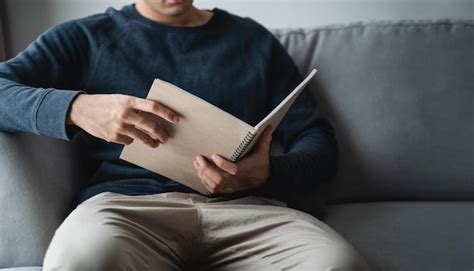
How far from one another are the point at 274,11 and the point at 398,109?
0.52 m

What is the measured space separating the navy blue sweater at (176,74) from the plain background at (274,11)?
34 cm

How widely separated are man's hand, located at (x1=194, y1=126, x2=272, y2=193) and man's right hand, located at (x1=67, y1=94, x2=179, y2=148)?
0.36 feet

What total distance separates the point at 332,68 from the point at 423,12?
19.1 inches

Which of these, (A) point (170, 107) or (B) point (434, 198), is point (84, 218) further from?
(B) point (434, 198)

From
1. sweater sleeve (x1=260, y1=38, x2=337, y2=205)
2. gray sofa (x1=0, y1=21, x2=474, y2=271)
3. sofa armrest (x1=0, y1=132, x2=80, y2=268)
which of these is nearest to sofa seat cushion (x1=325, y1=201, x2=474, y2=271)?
gray sofa (x1=0, y1=21, x2=474, y2=271)

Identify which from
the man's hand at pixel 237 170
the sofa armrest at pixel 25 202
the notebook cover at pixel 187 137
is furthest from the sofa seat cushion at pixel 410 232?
the sofa armrest at pixel 25 202

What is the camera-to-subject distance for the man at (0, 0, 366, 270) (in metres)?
1.18

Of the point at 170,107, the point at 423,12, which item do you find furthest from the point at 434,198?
the point at 170,107

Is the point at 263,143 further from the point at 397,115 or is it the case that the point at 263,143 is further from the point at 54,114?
the point at 397,115

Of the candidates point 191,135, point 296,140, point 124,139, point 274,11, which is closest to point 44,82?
point 124,139

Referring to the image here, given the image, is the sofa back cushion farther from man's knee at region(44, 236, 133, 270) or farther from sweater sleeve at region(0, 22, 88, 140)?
man's knee at region(44, 236, 133, 270)

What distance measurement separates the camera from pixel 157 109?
113 cm

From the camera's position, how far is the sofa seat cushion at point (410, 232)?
4.35 ft

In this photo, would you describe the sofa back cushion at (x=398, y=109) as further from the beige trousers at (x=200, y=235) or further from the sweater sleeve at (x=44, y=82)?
the sweater sleeve at (x=44, y=82)
